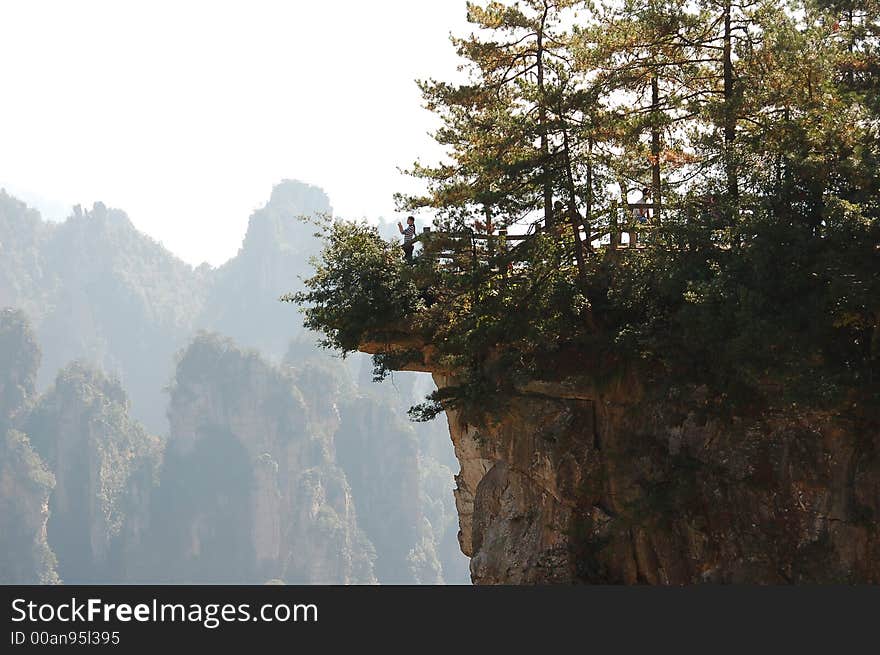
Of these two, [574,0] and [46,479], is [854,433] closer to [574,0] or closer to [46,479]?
[574,0]

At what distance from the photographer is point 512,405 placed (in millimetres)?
18406

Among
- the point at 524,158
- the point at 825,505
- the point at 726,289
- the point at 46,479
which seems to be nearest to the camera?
the point at 726,289

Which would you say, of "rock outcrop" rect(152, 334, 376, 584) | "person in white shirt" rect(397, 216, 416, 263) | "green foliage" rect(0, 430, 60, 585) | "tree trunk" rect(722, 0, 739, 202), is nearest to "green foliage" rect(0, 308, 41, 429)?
"green foliage" rect(0, 430, 60, 585)

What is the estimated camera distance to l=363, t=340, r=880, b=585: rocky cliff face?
52.7 feet

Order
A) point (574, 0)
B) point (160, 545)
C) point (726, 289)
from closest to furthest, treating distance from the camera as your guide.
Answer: point (726, 289) → point (574, 0) → point (160, 545)

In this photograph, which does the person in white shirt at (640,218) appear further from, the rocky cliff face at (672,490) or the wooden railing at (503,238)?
the rocky cliff face at (672,490)

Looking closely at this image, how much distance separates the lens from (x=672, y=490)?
17.2 m

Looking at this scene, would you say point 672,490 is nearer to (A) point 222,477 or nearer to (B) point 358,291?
(B) point 358,291

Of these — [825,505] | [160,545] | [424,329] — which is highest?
[160,545]

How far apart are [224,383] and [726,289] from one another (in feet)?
420

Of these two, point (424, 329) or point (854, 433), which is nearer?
point (854, 433)

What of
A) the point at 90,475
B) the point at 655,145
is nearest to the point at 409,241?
the point at 655,145

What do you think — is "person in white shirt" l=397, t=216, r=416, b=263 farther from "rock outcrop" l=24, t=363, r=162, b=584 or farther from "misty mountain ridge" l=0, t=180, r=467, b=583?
"rock outcrop" l=24, t=363, r=162, b=584

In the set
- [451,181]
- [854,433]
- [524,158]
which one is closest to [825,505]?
[854,433]
